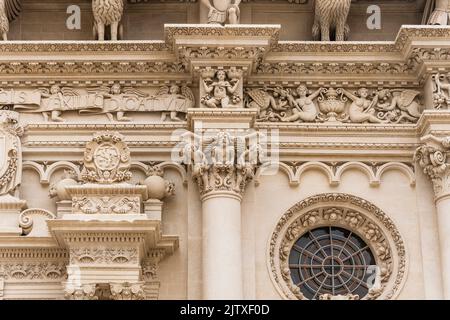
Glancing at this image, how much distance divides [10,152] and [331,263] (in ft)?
17.9

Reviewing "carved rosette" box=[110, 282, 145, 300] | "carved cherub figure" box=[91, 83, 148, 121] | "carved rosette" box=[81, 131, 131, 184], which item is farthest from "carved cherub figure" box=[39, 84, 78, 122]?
"carved rosette" box=[110, 282, 145, 300]

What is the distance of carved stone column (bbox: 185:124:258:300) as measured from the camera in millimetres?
21344

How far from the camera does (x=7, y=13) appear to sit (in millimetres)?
23781

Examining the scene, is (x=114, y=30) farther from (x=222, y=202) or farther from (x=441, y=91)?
(x=441, y=91)

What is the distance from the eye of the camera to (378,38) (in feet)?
79.3

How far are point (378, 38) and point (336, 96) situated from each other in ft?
5.11

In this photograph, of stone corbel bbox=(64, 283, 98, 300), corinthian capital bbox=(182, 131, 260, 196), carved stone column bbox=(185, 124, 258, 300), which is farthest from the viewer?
corinthian capital bbox=(182, 131, 260, 196)

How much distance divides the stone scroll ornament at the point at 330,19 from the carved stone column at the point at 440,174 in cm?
249

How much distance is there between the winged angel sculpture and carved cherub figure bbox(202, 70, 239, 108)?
3.48m

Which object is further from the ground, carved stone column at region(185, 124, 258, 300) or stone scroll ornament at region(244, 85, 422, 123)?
stone scroll ornament at region(244, 85, 422, 123)

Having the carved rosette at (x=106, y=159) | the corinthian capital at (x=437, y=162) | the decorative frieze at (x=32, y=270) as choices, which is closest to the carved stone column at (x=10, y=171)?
the decorative frieze at (x=32, y=270)

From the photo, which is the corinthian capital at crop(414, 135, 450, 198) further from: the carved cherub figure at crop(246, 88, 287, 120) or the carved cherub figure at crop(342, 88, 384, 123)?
the carved cherub figure at crop(246, 88, 287, 120)

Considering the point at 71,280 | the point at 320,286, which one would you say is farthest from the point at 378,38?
the point at 71,280
